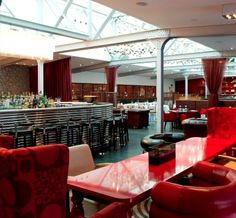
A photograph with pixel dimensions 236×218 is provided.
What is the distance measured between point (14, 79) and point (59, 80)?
2.49 meters

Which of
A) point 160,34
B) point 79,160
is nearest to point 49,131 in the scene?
point 79,160

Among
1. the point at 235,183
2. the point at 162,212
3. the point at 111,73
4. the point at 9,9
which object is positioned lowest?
the point at 162,212

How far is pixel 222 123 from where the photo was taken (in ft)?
16.1

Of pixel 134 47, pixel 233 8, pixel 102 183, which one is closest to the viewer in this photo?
pixel 102 183

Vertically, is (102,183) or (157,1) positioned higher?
(157,1)

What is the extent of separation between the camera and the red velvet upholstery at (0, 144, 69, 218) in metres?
1.45

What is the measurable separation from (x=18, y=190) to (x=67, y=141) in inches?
227

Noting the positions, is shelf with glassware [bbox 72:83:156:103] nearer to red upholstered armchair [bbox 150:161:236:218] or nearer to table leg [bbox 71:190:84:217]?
table leg [bbox 71:190:84:217]

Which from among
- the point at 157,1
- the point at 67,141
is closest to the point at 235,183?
the point at 157,1

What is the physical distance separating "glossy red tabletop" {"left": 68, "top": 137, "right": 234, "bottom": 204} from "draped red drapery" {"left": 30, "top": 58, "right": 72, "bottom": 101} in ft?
35.2

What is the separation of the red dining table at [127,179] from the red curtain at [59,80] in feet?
35.5

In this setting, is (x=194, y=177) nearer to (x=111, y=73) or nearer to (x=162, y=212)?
(x=162, y=212)

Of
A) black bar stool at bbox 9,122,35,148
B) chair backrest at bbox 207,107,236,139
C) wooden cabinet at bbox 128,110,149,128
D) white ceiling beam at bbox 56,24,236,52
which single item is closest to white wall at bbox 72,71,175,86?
wooden cabinet at bbox 128,110,149,128

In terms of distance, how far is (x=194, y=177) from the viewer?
8.75 feet
